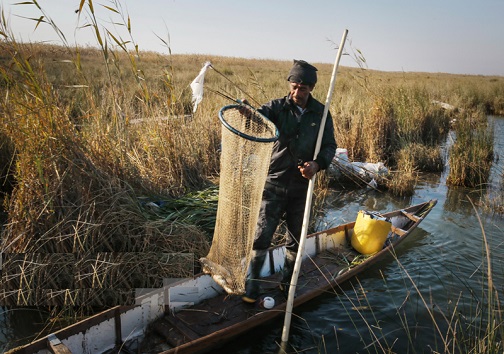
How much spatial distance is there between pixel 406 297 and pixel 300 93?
1976 mm

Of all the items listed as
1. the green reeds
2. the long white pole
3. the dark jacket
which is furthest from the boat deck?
the green reeds

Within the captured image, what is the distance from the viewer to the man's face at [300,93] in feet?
10.9

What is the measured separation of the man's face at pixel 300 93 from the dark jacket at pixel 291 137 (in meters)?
0.05

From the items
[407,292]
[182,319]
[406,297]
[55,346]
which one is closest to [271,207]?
[182,319]

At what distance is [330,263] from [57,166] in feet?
10.7

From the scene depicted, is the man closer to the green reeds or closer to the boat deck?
the boat deck

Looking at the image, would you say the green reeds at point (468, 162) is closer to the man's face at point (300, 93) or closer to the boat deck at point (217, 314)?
the boat deck at point (217, 314)

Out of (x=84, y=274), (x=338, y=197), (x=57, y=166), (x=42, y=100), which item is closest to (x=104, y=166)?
(x=57, y=166)

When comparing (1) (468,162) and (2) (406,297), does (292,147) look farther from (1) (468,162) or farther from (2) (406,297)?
(1) (468,162)

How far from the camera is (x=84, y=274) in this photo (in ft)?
11.8

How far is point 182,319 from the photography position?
346cm

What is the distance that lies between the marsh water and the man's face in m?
1.53

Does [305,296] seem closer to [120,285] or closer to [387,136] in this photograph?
[120,285]

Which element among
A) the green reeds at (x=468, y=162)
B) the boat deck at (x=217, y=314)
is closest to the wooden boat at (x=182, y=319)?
the boat deck at (x=217, y=314)
